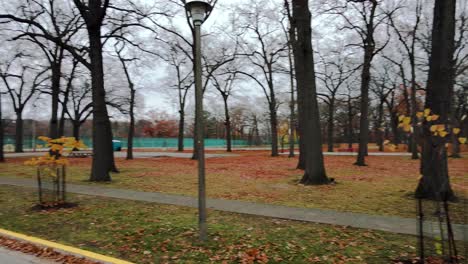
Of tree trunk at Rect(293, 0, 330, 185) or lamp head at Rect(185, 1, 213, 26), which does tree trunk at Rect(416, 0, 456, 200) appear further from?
lamp head at Rect(185, 1, 213, 26)

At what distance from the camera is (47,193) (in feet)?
32.8

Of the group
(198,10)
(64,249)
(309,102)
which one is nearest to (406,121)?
(198,10)

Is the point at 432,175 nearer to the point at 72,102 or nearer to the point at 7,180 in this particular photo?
the point at 7,180

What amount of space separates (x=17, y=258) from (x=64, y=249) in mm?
646

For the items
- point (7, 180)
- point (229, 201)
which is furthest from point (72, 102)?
point (229, 201)

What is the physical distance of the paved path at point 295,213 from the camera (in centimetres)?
606

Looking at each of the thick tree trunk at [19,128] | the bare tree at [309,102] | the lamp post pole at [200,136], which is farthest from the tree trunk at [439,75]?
the thick tree trunk at [19,128]

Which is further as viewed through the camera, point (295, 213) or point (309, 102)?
point (309, 102)

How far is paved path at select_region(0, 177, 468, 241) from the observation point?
19.9 feet

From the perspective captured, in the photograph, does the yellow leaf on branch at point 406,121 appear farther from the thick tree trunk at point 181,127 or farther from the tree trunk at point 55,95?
the thick tree trunk at point 181,127

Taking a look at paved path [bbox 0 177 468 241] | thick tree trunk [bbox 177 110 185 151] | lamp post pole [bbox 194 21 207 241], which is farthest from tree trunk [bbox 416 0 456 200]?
thick tree trunk [bbox 177 110 185 151]

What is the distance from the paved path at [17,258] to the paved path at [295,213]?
3555 mm

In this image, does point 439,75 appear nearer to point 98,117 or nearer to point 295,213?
point 295,213

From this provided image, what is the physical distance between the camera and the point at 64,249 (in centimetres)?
527
